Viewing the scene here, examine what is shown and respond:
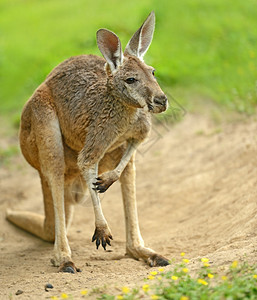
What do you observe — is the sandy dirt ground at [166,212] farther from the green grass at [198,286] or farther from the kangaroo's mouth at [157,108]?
the kangaroo's mouth at [157,108]

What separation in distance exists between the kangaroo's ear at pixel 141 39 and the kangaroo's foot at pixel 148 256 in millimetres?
1714

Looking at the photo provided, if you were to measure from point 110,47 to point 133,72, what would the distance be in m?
0.32

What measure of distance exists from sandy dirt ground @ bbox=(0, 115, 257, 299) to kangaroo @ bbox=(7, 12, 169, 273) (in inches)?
11.3

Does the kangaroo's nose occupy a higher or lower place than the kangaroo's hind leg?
higher

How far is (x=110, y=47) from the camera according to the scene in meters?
4.60

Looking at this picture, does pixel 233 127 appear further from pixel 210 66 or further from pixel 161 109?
pixel 161 109

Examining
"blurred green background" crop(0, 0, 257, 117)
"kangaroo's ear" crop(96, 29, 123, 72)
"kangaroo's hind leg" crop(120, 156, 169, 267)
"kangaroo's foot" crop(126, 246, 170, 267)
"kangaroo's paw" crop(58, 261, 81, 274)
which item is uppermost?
"blurred green background" crop(0, 0, 257, 117)

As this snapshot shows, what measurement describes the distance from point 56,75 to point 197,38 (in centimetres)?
629

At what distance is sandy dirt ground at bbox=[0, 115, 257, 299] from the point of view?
4461mm

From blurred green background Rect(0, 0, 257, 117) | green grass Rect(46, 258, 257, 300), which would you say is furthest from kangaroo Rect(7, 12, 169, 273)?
blurred green background Rect(0, 0, 257, 117)

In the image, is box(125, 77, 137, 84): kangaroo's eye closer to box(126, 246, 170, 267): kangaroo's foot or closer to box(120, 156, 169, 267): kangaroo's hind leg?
box(120, 156, 169, 267): kangaroo's hind leg

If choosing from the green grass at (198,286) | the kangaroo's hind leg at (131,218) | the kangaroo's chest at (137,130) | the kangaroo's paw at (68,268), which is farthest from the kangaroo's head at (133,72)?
the kangaroo's paw at (68,268)

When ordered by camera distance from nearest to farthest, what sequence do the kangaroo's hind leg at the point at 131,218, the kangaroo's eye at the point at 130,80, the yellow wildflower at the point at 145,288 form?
the yellow wildflower at the point at 145,288, the kangaroo's eye at the point at 130,80, the kangaroo's hind leg at the point at 131,218

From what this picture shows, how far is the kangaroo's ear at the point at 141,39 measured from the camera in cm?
464
